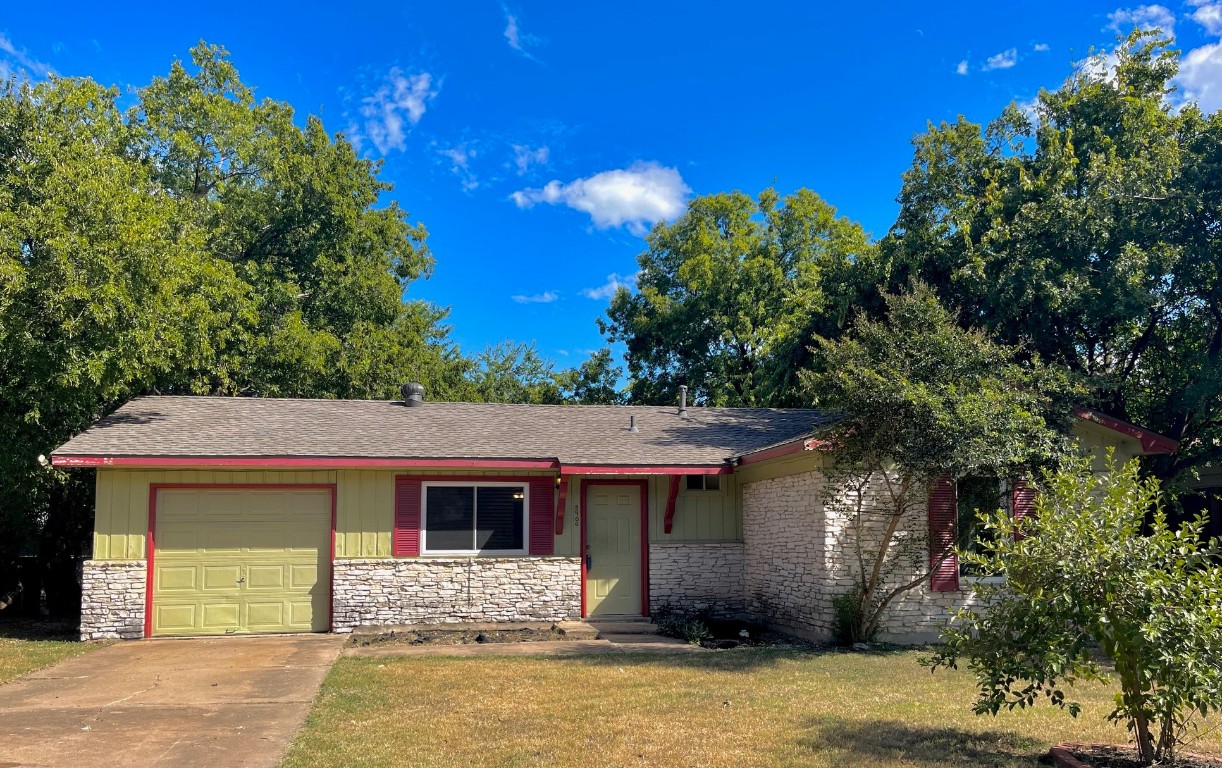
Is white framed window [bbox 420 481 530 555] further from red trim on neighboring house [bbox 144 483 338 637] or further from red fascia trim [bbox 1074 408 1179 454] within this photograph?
red fascia trim [bbox 1074 408 1179 454]

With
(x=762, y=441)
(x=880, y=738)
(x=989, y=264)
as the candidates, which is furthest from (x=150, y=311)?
(x=989, y=264)

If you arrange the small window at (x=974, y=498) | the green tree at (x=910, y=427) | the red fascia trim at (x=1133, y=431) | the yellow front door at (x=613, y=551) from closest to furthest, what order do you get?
the green tree at (x=910, y=427) < the small window at (x=974, y=498) < the red fascia trim at (x=1133, y=431) < the yellow front door at (x=613, y=551)

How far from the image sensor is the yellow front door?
45.1 ft

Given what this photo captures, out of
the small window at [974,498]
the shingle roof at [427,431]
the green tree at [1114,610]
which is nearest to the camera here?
the green tree at [1114,610]

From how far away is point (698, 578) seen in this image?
549 inches

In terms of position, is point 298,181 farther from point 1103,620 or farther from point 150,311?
point 1103,620

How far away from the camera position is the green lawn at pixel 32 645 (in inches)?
393

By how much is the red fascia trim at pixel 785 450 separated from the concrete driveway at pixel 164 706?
244 inches

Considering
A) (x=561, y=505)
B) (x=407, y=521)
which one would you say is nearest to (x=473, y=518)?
(x=407, y=521)

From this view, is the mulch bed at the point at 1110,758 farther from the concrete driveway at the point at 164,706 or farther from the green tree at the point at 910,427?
the concrete driveway at the point at 164,706

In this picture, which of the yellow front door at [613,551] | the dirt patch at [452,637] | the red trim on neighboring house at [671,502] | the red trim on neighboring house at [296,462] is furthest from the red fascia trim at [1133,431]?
the dirt patch at [452,637]

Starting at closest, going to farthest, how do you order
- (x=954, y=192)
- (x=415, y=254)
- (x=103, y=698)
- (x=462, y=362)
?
(x=103, y=698) → (x=954, y=192) → (x=415, y=254) → (x=462, y=362)

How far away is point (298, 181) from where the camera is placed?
22.1 metres

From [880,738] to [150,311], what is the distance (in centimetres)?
1109
